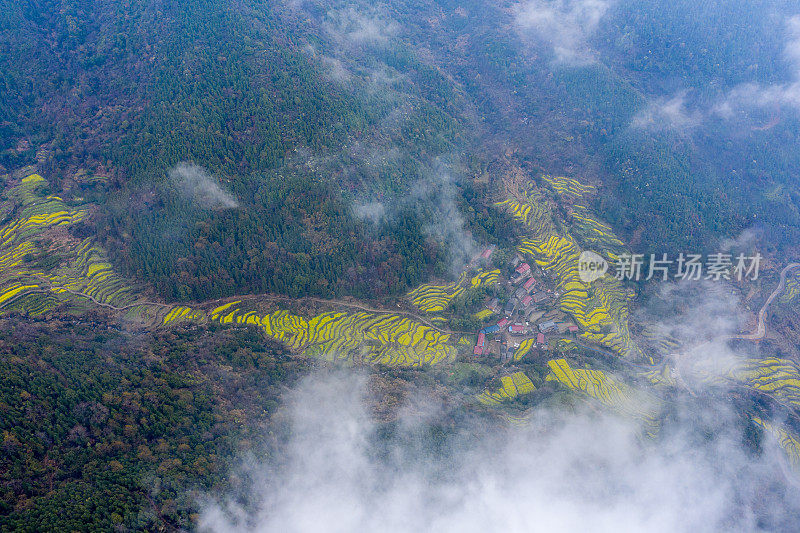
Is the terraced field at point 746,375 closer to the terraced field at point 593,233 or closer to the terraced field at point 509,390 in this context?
the terraced field at point 509,390

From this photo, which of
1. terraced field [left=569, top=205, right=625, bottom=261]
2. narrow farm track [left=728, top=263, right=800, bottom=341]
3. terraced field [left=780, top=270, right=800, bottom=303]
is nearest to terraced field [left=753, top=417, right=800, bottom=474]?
narrow farm track [left=728, top=263, right=800, bottom=341]

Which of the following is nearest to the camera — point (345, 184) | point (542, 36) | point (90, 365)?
point (90, 365)

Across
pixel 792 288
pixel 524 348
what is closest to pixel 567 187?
pixel 524 348

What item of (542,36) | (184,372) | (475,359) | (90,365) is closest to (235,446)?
(184,372)

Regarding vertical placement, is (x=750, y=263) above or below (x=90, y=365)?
above

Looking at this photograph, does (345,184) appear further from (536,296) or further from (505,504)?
(505,504)
